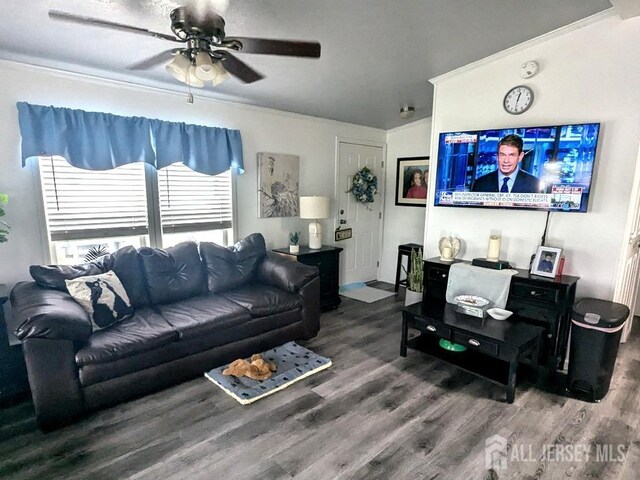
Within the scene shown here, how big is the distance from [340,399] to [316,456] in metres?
0.54

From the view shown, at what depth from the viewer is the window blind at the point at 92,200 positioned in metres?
2.80

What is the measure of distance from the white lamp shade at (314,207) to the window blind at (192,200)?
0.84m

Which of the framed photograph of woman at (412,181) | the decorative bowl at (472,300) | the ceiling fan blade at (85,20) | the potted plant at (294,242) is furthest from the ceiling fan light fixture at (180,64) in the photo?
the framed photograph of woman at (412,181)

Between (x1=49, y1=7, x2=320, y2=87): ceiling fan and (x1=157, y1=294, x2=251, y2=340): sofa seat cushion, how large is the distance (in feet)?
5.39

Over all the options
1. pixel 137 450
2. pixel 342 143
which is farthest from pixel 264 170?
pixel 137 450

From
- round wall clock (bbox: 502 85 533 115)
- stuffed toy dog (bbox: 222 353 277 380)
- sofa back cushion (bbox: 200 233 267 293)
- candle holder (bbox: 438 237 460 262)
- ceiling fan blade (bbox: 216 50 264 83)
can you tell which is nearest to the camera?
ceiling fan blade (bbox: 216 50 264 83)

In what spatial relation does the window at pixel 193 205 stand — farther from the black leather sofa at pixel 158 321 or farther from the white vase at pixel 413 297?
the white vase at pixel 413 297

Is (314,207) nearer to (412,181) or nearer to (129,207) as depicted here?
(412,181)

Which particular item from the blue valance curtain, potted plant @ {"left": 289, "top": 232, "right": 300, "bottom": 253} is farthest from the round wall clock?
the blue valance curtain

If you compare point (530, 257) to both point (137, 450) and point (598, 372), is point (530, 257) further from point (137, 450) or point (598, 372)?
point (137, 450)

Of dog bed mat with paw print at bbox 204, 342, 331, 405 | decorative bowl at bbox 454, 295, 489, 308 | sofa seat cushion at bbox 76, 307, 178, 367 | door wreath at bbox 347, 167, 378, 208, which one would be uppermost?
door wreath at bbox 347, 167, 378, 208

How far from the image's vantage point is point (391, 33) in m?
2.54

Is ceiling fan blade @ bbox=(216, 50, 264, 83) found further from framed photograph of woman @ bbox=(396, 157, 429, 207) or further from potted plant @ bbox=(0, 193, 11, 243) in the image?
framed photograph of woman @ bbox=(396, 157, 429, 207)

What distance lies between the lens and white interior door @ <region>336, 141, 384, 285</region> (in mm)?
4855
